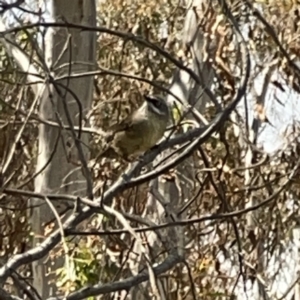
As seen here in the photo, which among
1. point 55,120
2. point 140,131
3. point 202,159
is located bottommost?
point 202,159

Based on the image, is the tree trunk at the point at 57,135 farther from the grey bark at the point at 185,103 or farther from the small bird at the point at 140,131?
the grey bark at the point at 185,103

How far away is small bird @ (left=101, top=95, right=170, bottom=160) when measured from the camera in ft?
9.51

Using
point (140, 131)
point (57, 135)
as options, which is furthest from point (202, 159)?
point (57, 135)

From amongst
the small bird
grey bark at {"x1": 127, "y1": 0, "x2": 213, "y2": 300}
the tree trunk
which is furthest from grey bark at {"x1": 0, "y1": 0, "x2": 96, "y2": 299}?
grey bark at {"x1": 127, "y1": 0, "x2": 213, "y2": 300}

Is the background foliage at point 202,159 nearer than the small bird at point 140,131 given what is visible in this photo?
Yes

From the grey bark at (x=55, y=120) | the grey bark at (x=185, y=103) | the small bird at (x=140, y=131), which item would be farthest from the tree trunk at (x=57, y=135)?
the grey bark at (x=185, y=103)

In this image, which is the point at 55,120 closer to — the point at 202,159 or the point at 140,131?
the point at 140,131

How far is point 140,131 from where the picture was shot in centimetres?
296

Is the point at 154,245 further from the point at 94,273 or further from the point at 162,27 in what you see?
the point at 162,27

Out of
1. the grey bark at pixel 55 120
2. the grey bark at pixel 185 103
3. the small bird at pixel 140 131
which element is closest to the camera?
the small bird at pixel 140 131

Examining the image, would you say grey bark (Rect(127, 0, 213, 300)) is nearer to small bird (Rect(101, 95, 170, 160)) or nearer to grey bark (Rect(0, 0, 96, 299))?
small bird (Rect(101, 95, 170, 160))

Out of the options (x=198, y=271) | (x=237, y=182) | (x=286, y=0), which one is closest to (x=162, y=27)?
(x=286, y=0)

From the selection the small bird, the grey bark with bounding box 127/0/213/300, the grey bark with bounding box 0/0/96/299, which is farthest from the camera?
the grey bark with bounding box 127/0/213/300

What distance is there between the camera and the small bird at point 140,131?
290 centimetres
